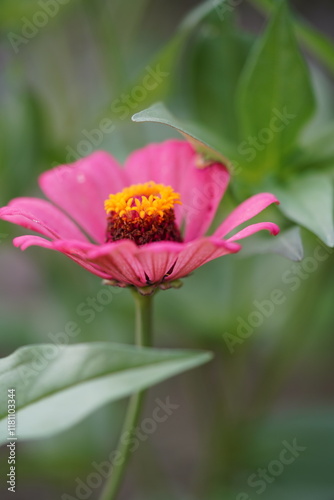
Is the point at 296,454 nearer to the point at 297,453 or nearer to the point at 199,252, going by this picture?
the point at 297,453

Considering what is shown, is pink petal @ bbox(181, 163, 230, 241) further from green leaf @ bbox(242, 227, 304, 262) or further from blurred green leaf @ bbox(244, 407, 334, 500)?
blurred green leaf @ bbox(244, 407, 334, 500)

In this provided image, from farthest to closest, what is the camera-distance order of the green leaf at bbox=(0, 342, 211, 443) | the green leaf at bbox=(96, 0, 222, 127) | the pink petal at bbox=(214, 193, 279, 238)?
the green leaf at bbox=(96, 0, 222, 127)
the pink petal at bbox=(214, 193, 279, 238)
the green leaf at bbox=(0, 342, 211, 443)

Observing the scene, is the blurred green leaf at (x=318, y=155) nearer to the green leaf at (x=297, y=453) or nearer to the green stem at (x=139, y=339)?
the green stem at (x=139, y=339)

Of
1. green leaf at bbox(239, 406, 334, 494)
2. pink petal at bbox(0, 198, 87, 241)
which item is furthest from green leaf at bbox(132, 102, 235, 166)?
green leaf at bbox(239, 406, 334, 494)

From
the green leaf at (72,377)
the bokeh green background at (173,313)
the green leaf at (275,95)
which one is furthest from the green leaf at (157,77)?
the green leaf at (72,377)

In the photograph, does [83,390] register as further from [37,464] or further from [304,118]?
[37,464]
